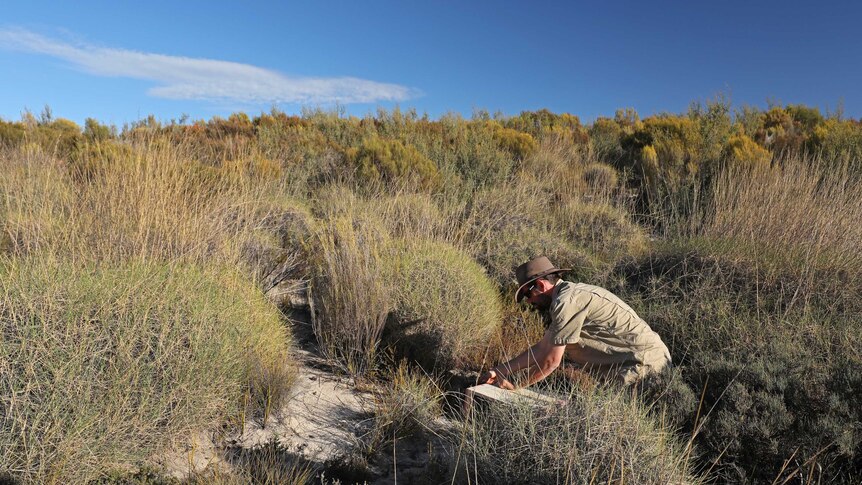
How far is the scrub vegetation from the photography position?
108 inches

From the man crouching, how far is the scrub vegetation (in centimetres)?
19

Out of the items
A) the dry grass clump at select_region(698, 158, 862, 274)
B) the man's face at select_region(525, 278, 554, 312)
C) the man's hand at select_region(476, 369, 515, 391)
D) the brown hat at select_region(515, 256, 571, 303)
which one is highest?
the dry grass clump at select_region(698, 158, 862, 274)

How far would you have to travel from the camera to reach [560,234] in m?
7.59

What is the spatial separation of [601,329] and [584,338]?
0.16 meters

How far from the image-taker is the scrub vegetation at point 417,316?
9.00ft

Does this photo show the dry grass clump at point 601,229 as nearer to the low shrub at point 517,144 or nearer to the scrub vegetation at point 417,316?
the scrub vegetation at point 417,316

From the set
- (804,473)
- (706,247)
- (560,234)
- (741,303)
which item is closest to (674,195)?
(560,234)

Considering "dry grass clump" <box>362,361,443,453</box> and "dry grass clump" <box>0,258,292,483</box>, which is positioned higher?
"dry grass clump" <box>0,258,292,483</box>

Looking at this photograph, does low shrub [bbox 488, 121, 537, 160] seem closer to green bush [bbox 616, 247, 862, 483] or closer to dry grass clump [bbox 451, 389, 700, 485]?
green bush [bbox 616, 247, 862, 483]

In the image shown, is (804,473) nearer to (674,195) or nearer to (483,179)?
(674,195)

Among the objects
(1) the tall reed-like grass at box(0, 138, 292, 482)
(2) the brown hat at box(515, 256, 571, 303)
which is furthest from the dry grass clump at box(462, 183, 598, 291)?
(1) the tall reed-like grass at box(0, 138, 292, 482)

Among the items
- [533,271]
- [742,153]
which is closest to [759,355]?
[533,271]

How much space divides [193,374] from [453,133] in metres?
11.0

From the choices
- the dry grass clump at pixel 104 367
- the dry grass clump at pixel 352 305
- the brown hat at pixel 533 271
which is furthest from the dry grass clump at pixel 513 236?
the dry grass clump at pixel 104 367
